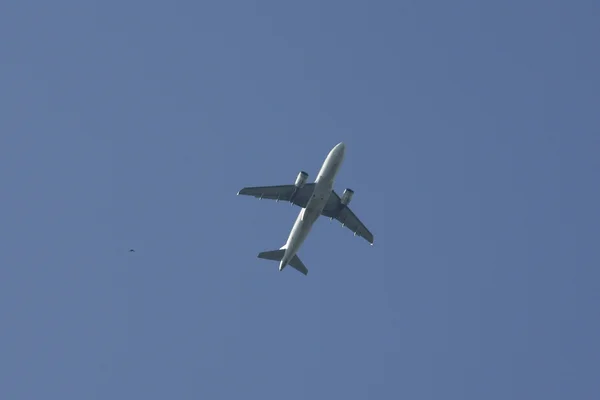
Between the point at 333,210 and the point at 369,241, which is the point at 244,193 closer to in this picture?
the point at 333,210

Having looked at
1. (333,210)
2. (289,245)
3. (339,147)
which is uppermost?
(339,147)

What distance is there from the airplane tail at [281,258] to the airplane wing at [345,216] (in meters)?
7.16

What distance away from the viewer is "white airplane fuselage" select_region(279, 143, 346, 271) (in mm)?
79938

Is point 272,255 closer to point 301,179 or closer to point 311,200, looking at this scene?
point 311,200

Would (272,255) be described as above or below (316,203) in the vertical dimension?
below

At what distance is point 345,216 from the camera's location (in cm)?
9069

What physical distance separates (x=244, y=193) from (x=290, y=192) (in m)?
5.22

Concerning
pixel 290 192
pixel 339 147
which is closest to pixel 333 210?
pixel 290 192

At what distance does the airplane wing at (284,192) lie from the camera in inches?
3364

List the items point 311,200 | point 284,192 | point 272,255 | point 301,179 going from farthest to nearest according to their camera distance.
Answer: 1. point 272,255
2. point 284,192
3. point 301,179
4. point 311,200

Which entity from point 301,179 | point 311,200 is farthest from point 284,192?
point 311,200

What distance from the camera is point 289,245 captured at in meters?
86.6

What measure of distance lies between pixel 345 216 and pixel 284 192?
885 cm

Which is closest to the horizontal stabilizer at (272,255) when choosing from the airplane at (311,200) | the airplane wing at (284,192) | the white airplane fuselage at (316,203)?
the airplane at (311,200)
